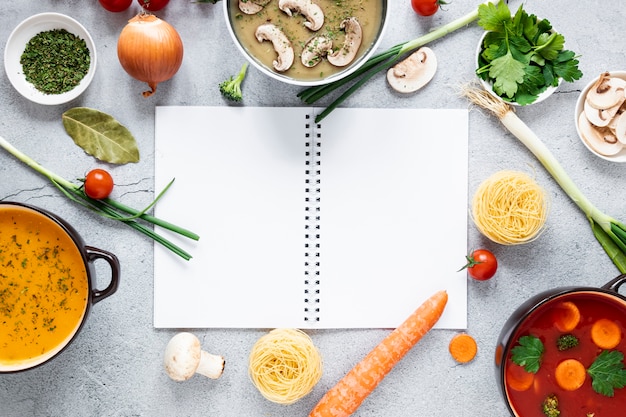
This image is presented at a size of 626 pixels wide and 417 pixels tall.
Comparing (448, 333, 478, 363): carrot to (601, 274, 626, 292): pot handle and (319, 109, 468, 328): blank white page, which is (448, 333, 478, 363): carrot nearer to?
(319, 109, 468, 328): blank white page

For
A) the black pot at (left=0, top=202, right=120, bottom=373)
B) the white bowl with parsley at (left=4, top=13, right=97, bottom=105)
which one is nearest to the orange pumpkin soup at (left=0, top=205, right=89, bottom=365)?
the black pot at (left=0, top=202, right=120, bottom=373)

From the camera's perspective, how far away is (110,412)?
4.77 ft

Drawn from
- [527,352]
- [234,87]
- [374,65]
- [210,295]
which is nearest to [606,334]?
[527,352]

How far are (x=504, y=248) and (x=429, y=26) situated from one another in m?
0.57

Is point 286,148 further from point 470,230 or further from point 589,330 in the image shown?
point 589,330

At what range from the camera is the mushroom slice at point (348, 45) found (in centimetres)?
133

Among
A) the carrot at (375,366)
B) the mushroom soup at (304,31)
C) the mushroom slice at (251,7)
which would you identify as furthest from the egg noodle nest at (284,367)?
the mushroom slice at (251,7)

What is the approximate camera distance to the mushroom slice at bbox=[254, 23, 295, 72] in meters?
1.33

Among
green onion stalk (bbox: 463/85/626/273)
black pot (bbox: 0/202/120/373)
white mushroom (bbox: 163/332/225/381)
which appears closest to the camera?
black pot (bbox: 0/202/120/373)

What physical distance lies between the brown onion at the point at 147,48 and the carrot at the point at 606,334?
3.63ft

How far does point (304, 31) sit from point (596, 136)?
733 millimetres

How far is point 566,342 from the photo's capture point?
52.3 inches

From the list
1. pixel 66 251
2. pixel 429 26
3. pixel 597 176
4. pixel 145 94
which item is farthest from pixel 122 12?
pixel 597 176

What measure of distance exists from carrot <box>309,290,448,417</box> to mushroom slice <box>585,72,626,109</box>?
1.93ft
